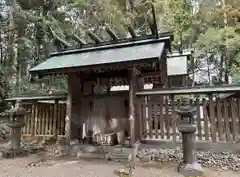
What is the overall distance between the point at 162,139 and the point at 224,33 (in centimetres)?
990

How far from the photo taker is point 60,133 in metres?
8.25

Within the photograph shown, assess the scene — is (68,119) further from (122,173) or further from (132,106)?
(122,173)

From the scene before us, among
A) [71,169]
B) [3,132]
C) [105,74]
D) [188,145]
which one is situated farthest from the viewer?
[3,132]

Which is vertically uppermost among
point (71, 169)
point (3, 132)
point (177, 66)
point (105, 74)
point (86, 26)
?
point (86, 26)

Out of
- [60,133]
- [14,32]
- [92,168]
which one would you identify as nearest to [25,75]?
[14,32]

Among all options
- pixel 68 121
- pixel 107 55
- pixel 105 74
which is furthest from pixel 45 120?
pixel 107 55

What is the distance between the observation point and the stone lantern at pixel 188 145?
4.90 metres

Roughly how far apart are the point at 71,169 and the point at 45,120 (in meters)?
3.59

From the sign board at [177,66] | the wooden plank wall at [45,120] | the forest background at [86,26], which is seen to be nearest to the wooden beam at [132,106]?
the wooden plank wall at [45,120]

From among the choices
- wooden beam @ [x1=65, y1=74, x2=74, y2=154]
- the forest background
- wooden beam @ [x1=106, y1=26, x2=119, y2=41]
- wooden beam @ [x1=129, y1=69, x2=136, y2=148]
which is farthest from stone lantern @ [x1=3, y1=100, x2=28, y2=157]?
the forest background

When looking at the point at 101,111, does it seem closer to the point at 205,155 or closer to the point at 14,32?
the point at 205,155

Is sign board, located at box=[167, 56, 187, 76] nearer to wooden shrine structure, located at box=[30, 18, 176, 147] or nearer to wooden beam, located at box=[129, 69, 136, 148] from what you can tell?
wooden shrine structure, located at box=[30, 18, 176, 147]

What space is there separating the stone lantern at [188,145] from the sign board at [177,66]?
8776mm

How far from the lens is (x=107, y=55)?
21.8 feet
